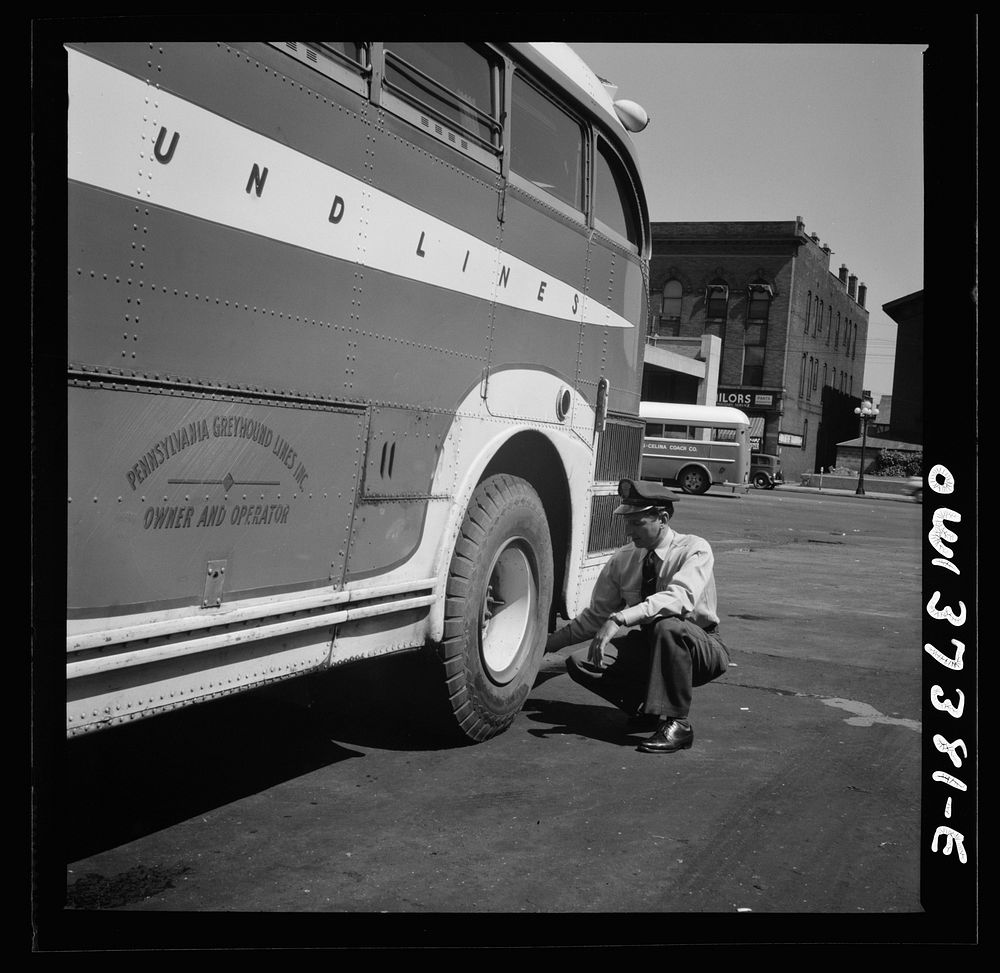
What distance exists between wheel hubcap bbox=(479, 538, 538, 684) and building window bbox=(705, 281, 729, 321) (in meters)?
37.1

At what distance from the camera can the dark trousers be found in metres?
5.39

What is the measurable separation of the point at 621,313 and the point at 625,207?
2.19 feet

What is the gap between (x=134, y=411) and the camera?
317 centimetres

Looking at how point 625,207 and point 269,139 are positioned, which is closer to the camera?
point 269,139

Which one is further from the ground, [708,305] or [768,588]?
[708,305]

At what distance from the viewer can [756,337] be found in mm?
45188

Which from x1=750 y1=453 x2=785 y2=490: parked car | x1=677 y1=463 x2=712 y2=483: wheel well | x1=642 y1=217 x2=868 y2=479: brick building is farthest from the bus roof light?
x1=750 y1=453 x2=785 y2=490: parked car

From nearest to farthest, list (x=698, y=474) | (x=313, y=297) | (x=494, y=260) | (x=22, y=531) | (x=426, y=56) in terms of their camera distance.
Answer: (x=22, y=531) < (x=313, y=297) < (x=426, y=56) < (x=494, y=260) < (x=698, y=474)

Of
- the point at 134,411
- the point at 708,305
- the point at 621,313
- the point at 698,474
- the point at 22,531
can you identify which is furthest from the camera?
the point at 708,305

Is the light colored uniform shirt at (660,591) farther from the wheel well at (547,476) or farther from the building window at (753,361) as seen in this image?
the building window at (753,361)

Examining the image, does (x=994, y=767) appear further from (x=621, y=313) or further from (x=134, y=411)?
(x=621, y=313)

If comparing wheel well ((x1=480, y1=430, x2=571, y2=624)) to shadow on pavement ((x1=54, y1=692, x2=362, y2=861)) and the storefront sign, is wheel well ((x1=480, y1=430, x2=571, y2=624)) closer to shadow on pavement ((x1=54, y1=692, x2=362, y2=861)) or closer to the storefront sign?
shadow on pavement ((x1=54, y1=692, x2=362, y2=861))

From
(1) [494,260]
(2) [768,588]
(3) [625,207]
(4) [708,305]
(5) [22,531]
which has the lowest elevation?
(2) [768,588]
